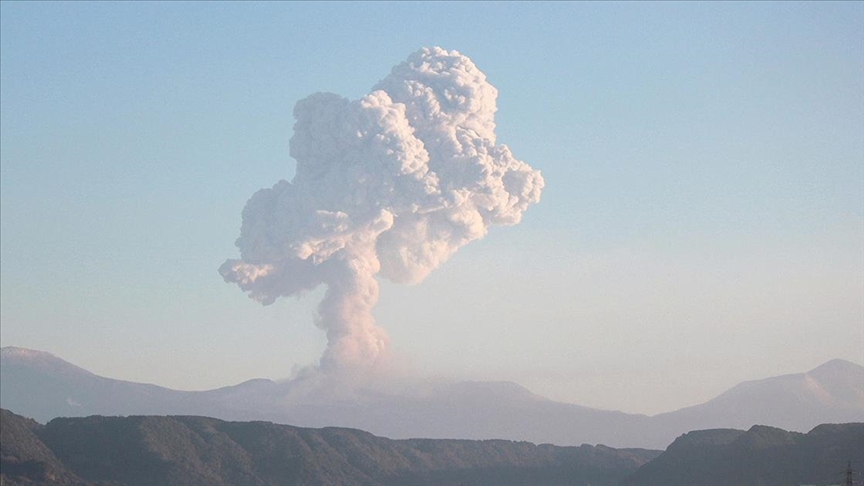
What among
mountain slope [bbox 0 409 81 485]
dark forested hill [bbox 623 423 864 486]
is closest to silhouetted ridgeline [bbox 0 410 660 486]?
mountain slope [bbox 0 409 81 485]

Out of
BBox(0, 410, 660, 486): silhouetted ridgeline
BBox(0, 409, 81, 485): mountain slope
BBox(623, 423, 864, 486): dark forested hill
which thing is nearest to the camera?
BBox(0, 409, 81, 485): mountain slope

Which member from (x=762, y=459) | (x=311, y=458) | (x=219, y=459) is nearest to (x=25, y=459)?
(x=219, y=459)

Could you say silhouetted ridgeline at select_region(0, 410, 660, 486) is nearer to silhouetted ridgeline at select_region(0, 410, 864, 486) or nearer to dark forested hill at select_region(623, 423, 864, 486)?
silhouetted ridgeline at select_region(0, 410, 864, 486)

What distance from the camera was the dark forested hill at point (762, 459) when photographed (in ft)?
511

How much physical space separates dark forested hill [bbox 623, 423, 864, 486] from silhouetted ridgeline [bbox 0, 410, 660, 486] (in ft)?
56.5

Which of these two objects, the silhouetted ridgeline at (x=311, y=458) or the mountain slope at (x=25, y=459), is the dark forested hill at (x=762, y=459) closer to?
the silhouetted ridgeline at (x=311, y=458)

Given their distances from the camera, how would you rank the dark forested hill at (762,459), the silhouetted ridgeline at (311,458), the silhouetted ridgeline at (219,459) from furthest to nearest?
the dark forested hill at (762,459), the silhouetted ridgeline at (311,458), the silhouetted ridgeline at (219,459)

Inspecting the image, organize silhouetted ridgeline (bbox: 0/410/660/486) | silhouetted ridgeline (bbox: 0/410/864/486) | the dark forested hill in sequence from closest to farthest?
silhouetted ridgeline (bbox: 0/410/660/486) < silhouetted ridgeline (bbox: 0/410/864/486) < the dark forested hill

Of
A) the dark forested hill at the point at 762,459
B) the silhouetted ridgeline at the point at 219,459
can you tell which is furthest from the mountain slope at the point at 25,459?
the dark forested hill at the point at 762,459

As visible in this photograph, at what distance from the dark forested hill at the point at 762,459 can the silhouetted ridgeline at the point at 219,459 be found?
17.2 m

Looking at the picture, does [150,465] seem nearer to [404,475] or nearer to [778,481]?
[404,475]

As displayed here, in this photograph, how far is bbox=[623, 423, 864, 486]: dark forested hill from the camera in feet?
511

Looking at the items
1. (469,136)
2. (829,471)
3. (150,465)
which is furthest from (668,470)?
(150,465)

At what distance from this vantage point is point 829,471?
154 meters
